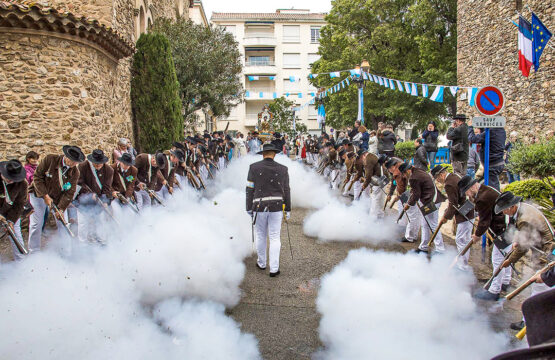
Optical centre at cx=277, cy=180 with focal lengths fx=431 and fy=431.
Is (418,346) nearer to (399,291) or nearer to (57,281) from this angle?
(399,291)

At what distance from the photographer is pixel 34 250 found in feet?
21.8

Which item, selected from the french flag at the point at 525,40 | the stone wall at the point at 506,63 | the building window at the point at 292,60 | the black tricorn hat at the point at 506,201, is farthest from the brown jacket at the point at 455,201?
the building window at the point at 292,60

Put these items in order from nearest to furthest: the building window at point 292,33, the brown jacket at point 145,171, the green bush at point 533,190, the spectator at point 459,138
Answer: the green bush at point 533,190 < the brown jacket at point 145,171 < the spectator at point 459,138 < the building window at point 292,33

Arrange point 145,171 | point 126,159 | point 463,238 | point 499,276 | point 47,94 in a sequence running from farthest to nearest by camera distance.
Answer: point 47,94, point 145,171, point 126,159, point 463,238, point 499,276

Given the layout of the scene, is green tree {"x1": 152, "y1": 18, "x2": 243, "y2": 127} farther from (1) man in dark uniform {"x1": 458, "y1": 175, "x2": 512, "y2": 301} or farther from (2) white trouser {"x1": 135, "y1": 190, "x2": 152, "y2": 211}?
(1) man in dark uniform {"x1": 458, "y1": 175, "x2": 512, "y2": 301}

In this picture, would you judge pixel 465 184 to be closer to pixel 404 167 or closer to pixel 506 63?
pixel 404 167

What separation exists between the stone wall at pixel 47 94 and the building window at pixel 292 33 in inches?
1804

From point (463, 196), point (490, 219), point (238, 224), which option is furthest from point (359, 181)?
point (490, 219)

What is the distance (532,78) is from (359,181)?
758 centimetres

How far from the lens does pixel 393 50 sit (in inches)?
1044

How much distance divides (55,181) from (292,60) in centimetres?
4930

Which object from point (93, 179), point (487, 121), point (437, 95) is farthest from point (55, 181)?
point (437, 95)

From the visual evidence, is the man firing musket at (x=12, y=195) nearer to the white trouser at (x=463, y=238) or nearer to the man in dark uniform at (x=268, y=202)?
the man in dark uniform at (x=268, y=202)

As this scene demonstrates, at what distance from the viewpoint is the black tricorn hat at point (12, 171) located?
18.8 feet
